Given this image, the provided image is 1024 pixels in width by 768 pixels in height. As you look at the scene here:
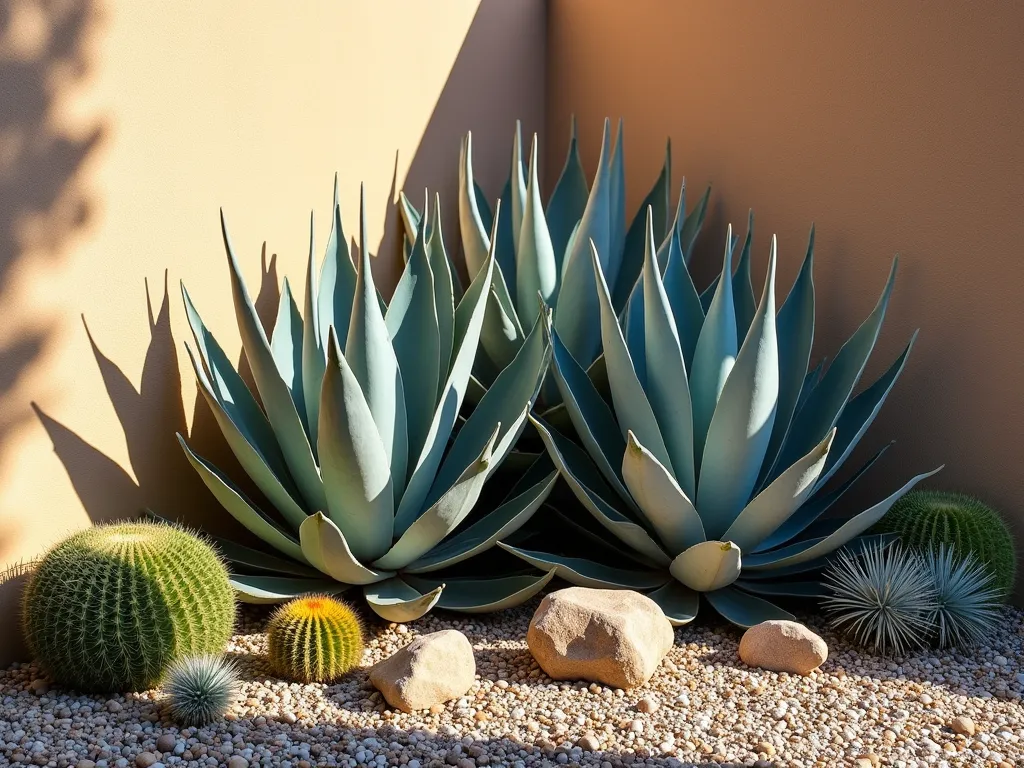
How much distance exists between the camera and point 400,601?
2.47 meters

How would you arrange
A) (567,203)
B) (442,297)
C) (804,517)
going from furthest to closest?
(567,203)
(442,297)
(804,517)

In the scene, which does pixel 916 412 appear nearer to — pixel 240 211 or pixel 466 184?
pixel 466 184

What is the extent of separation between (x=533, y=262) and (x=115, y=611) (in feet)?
5.65

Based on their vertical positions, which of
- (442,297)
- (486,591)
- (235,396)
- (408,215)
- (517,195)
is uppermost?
(517,195)

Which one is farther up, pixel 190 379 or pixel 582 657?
pixel 190 379

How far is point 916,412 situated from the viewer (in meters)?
2.98

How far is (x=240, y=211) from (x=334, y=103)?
0.53 meters

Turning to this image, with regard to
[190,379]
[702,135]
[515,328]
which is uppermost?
[702,135]

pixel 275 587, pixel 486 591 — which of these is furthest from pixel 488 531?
pixel 275 587

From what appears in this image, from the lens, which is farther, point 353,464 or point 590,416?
point 590,416

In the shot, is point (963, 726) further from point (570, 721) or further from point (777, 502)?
point (570, 721)

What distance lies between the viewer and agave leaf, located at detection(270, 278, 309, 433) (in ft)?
8.97

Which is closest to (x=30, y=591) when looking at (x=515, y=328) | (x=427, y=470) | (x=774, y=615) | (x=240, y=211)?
(x=427, y=470)

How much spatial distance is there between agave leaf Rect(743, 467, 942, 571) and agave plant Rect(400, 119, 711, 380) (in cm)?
89
